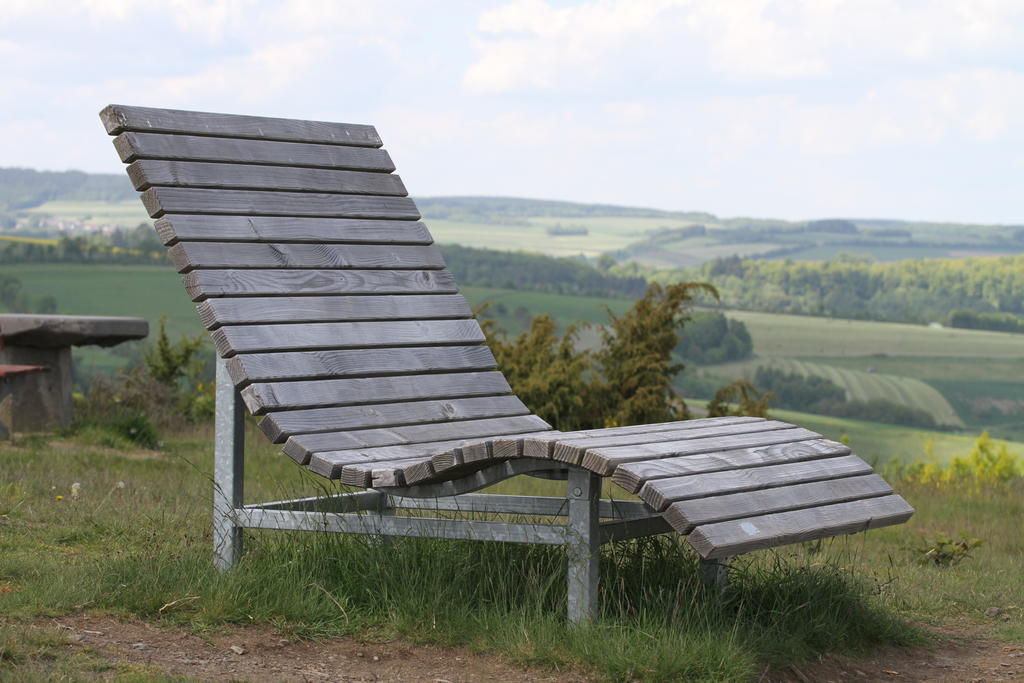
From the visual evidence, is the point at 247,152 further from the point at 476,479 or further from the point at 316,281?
the point at 476,479

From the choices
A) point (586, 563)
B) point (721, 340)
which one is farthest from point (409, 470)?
point (721, 340)

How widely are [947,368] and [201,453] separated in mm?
34871

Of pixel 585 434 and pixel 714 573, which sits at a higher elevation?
pixel 585 434

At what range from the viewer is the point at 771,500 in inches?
139

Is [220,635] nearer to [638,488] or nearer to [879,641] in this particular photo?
[638,488]

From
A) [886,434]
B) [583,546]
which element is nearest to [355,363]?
[583,546]

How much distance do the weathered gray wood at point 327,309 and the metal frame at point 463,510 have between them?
0.20m

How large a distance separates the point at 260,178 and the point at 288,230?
0.27 m

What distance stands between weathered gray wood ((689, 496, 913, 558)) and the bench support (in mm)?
415

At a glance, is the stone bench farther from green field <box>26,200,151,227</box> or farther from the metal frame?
green field <box>26,200,151,227</box>

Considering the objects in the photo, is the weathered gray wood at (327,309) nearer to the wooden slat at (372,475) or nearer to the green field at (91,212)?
the wooden slat at (372,475)

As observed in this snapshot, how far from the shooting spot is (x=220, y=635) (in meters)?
3.53

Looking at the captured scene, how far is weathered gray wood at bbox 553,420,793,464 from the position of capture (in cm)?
334

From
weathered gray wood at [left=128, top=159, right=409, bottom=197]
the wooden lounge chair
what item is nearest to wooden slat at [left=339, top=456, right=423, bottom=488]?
the wooden lounge chair
